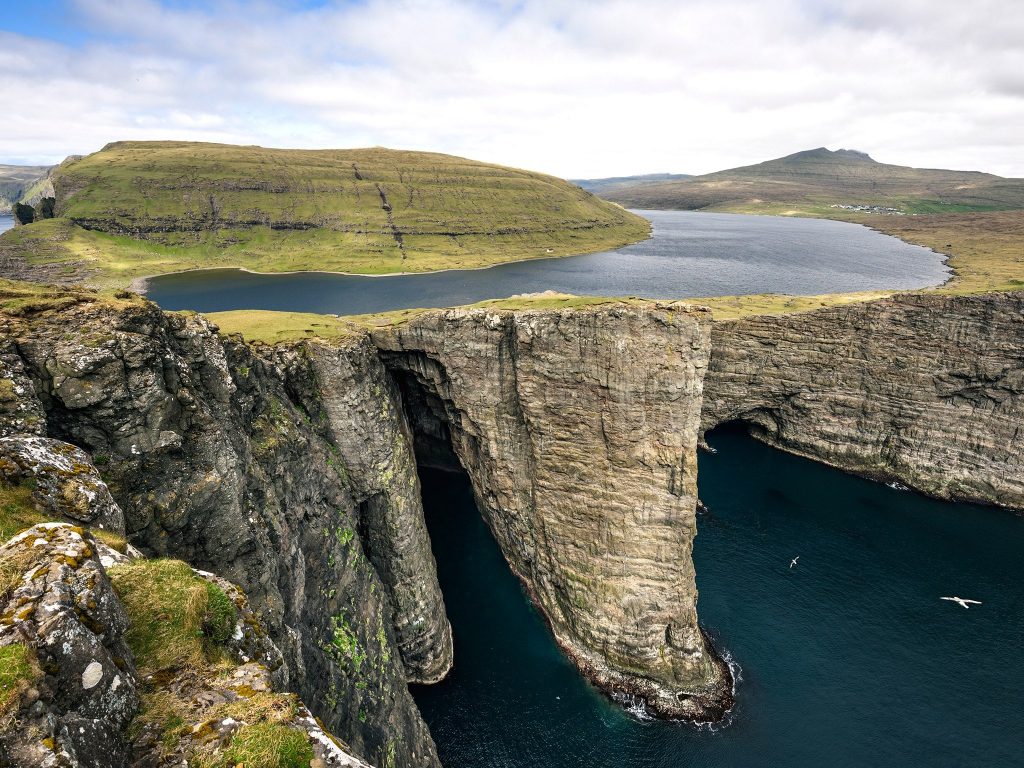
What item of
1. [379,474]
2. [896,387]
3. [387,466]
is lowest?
[896,387]

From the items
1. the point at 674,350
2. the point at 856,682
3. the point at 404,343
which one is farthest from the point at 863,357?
the point at 404,343

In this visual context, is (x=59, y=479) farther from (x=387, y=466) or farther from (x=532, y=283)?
(x=532, y=283)

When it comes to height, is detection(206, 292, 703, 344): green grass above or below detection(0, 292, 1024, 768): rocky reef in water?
above

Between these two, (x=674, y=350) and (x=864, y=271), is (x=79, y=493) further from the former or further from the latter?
(x=864, y=271)

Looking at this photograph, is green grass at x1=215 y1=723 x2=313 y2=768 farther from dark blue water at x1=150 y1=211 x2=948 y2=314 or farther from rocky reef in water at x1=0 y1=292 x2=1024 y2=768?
dark blue water at x1=150 y1=211 x2=948 y2=314

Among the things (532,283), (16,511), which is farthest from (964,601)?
(532,283)

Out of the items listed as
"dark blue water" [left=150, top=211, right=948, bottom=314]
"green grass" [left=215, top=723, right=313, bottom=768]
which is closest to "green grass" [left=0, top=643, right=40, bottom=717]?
"green grass" [left=215, top=723, right=313, bottom=768]

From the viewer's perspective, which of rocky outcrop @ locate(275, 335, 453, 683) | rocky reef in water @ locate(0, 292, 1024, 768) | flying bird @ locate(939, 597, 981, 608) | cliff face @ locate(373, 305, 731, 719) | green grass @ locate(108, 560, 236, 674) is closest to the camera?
rocky reef in water @ locate(0, 292, 1024, 768)
